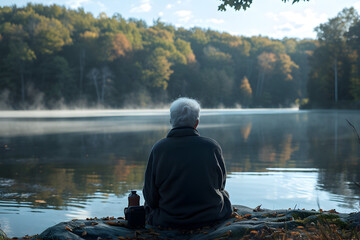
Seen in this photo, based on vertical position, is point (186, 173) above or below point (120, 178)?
above

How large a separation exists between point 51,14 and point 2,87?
24646 millimetres

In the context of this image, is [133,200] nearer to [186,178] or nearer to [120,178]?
[186,178]

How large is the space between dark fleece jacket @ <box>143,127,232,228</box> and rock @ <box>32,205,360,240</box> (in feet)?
0.44

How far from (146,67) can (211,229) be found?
8213 centimetres

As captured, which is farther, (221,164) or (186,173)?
(221,164)

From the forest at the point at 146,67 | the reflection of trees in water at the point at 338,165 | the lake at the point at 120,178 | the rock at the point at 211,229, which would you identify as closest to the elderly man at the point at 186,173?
the rock at the point at 211,229

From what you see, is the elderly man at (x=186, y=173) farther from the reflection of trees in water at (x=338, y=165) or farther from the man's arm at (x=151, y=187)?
the reflection of trees in water at (x=338, y=165)

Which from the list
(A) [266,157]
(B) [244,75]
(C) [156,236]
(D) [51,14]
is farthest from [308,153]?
(B) [244,75]

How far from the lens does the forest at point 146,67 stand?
63344mm

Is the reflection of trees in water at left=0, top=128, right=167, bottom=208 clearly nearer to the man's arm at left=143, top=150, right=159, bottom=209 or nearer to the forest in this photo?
the man's arm at left=143, top=150, right=159, bottom=209

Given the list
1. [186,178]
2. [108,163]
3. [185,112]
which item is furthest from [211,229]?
[108,163]

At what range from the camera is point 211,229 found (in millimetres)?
3838

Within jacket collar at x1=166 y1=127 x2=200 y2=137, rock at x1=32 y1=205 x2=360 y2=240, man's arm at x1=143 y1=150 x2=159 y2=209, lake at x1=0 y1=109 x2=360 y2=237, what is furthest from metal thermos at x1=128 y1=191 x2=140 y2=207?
lake at x1=0 y1=109 x2=360 y2=237

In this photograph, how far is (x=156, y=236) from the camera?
12.3ft
